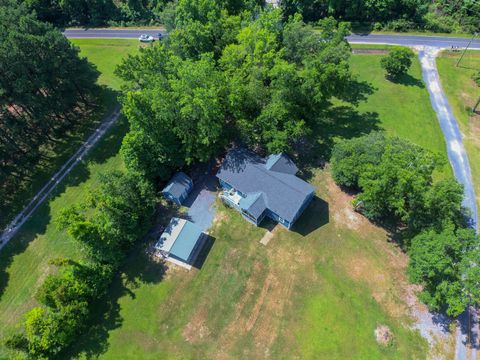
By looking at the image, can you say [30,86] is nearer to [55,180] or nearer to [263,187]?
[55,180]

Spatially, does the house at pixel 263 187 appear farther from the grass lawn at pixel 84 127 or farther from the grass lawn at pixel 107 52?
the grass lawn at pixel 107 52

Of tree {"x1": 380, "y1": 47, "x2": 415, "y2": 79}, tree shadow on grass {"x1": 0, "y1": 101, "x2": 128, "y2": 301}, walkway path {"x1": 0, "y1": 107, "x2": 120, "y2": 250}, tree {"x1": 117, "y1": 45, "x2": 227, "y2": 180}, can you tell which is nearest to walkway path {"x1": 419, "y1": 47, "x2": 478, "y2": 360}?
tree {"x1": 380, "y1": 47, "x2": 415, "y2": 79}

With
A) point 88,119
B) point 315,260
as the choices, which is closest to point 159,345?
point 315,260

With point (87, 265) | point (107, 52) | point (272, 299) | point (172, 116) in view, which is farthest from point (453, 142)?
point (107, 52)

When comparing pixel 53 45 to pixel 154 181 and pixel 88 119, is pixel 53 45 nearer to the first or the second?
pixel 88 119

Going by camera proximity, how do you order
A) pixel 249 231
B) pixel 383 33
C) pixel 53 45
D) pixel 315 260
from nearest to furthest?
pixel 315 260 → pixel 249 231 → pixel 53 45 → pixel 383 33

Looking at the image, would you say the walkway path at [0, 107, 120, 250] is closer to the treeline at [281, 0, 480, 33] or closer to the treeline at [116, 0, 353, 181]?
the treeline at [116, 0, 353, 181]

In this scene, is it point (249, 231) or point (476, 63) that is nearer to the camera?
point (249, 231)
